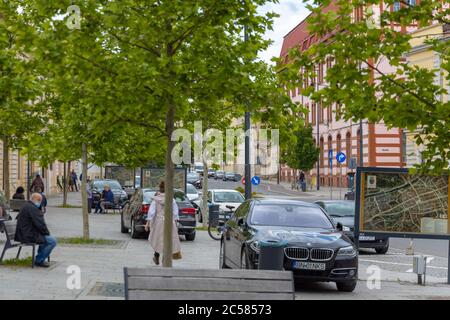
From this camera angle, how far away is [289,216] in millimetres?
15156

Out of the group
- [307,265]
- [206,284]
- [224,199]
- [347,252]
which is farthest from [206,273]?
[224,199]

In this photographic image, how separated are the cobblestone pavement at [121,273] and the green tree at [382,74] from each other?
4089mm

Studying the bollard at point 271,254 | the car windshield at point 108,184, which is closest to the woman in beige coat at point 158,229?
the bollard at point 271,254

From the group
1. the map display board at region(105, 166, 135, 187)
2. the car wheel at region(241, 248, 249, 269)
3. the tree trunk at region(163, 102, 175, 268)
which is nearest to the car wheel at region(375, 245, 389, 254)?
the car wheel at region(241, 248, 249, 269)

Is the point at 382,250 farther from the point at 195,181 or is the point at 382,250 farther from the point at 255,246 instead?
the point at 195,181

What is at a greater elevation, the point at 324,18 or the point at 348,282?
the point at 324,18

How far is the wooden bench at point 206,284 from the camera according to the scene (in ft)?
23.6

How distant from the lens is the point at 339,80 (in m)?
10.5

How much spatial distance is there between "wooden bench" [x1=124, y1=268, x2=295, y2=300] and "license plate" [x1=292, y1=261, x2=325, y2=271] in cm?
613

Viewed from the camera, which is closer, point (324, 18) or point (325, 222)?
point (324, 18)

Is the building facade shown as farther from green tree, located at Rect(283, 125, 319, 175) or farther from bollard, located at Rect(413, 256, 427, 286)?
bollard, located at Rect(413, 256, 427, 286)

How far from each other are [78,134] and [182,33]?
222 centimetres

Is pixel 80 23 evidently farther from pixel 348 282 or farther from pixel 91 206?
pixel 91 206
